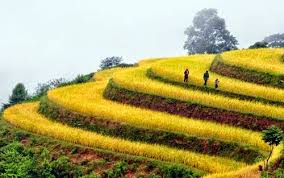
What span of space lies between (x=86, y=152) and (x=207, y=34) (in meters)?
43.9

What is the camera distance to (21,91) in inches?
2003

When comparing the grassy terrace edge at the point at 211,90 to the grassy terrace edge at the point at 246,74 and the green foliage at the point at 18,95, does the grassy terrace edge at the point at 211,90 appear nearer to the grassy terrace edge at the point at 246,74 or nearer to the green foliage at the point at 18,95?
the grassy terrace edge at the point at 246,74

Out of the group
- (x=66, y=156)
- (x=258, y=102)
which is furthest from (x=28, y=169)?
(x=258, y=102)

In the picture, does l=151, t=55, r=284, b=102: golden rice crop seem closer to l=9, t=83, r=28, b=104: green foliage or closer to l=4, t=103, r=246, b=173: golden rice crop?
l=4, t=103, r=246, b=173: golden rice crop

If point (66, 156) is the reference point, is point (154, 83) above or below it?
above

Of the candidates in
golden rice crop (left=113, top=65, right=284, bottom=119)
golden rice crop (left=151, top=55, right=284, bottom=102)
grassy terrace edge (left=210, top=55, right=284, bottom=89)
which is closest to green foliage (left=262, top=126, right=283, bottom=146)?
golden rice crop (left=113, top=65, right=284, bottom=119)

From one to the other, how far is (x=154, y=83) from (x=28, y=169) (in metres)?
9.49

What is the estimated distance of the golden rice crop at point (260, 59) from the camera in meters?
36.1

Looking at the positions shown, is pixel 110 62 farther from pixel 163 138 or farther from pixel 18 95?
pixel 163 138

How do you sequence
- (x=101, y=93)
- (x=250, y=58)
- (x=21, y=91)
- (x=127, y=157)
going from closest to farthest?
(x=127, y=157) → (x=101, y=93) → (x=250, y=58) → (x=21, y=91)

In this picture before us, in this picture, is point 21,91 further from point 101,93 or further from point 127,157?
point 127,157

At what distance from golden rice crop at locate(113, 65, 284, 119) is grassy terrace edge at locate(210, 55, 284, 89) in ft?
11.8

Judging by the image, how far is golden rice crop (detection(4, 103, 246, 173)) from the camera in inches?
1014

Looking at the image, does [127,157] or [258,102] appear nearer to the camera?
[127,157]
